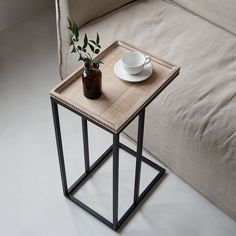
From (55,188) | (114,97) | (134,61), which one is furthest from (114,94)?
(55,188)

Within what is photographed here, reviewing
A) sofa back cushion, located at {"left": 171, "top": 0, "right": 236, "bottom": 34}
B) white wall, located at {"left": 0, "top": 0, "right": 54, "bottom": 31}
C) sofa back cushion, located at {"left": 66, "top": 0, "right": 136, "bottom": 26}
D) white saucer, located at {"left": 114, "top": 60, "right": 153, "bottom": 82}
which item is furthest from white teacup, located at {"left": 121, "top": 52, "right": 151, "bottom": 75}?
white wall, located at {"left": 0, "top": 0, "right": 54, "bottom": 31}

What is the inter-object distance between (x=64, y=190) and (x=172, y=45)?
69 cm

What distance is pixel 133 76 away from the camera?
52.7 inches

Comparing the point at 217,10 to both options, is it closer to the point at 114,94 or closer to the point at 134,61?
the point at 134,61

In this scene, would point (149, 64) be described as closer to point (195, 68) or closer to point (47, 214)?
point (195, 68)

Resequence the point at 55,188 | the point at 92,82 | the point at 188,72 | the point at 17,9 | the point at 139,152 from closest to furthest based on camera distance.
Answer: the point at 92,82 → the point at 139,152 → the point at 188,72 → the point at 55,188 → the point at 17,9

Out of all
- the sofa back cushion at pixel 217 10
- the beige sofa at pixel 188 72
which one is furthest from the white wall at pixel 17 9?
the sofa back cushion at pixel 217 10

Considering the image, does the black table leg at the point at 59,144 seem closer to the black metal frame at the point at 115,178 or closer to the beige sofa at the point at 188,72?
the black metal frame at the point at 115,178

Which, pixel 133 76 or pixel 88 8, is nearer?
pixel 133 76

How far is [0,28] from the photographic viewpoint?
2.36m

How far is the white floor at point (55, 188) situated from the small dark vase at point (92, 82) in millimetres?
547

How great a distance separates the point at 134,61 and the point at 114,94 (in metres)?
0.13

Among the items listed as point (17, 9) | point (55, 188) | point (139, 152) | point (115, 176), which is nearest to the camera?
point (115, 176)

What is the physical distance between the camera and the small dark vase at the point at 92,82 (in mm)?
1242
